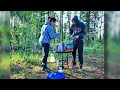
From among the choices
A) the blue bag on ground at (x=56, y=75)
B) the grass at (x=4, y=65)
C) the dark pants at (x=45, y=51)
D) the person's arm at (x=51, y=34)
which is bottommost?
the blue bag on ground at (x=56, y=75)

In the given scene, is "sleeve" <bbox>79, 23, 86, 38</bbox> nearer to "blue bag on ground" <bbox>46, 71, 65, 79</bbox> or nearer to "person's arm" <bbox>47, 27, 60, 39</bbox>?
"person's arm" <bbox>47, 27, 60, 39</bbox>

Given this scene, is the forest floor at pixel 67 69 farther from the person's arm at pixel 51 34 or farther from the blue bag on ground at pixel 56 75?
the person's arm at pixel 51 34

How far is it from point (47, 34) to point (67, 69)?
670 millimetres

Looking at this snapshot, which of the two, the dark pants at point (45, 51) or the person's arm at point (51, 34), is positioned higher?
the person's arm at point (51, 34)

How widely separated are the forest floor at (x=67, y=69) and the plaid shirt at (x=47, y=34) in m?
0.38

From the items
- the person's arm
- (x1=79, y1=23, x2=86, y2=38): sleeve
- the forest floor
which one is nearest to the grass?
the forest floor

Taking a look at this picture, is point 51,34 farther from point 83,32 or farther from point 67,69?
point 67,69

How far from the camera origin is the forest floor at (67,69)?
174 inches

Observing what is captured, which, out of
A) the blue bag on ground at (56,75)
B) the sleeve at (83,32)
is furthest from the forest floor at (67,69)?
the sleeve at (83,32)

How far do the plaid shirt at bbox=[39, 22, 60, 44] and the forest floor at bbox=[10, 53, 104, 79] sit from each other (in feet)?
Answer: 1.26

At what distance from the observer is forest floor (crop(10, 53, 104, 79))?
441cm
